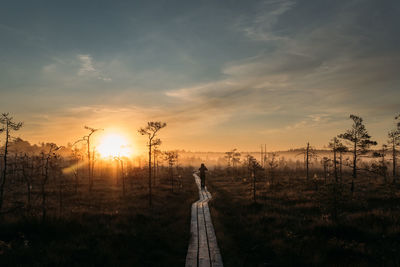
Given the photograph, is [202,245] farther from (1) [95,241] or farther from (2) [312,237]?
(2) [312,237]

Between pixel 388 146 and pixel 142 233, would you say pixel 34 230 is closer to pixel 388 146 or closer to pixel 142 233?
pixel 142 233

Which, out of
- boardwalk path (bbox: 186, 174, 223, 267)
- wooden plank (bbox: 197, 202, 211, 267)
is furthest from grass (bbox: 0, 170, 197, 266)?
wooden plank (bbox: 197, 202, 211, 267)

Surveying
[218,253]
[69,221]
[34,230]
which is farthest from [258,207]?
[34,230]

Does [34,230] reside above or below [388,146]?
below

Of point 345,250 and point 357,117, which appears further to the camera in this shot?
point 357,117

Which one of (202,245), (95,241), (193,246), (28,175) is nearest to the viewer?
(95,241)

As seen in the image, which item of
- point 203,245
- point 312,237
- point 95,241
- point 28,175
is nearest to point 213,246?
point 203,245

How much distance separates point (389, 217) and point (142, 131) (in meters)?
19.5

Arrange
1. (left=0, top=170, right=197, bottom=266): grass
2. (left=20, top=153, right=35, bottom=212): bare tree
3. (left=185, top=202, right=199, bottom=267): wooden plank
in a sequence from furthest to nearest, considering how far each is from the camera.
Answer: (left=20, top=153, right=35, bottom=212): bare tree < (left=185, top=202, right=199, bottom=267): wooden plank < (left=0, top=170, right=197, bottom=266): grass

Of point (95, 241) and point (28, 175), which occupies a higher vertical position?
point (28, 175)

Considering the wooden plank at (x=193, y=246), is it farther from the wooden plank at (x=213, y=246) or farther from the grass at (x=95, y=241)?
the wooden plank at (x=213, y=246)

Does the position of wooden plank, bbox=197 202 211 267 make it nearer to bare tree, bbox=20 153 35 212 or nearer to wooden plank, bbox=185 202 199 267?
wooden plank, bbox=185 202 199 267

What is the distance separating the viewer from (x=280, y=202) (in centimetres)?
2400

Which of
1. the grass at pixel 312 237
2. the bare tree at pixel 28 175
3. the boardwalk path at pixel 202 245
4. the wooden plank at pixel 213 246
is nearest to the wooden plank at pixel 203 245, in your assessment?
the boardwalk path at pixel 202 245
